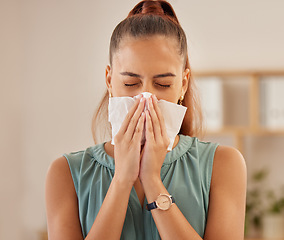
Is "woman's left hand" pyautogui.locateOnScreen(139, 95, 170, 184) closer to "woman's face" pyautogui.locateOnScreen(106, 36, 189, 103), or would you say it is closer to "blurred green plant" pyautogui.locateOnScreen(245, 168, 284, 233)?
"woman's face" pyautogui.locateOnScreen(106, 36, 189, 103)

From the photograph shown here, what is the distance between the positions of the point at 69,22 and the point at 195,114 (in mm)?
2237

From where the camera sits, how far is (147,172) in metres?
1.00

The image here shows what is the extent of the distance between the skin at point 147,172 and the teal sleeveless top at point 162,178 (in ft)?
0.08

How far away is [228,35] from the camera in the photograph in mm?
3207

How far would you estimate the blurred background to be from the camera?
10.1 ft

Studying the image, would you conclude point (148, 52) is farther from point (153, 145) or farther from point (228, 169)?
point (228, 169)

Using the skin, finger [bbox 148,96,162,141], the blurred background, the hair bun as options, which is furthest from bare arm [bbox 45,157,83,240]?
the blurred background

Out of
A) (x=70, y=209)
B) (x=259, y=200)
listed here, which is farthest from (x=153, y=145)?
(x=259, y=200)

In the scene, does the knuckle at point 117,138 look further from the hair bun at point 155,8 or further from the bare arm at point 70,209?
the hair bun at point 155,8

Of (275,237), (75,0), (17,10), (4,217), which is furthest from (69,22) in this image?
(275,237)

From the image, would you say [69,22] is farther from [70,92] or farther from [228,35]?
[228,35]

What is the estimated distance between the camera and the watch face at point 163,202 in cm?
97

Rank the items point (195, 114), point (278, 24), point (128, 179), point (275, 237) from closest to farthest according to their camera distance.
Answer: point (128, 179) → point (195, 114) → point (275, 237) → point (278, 24)

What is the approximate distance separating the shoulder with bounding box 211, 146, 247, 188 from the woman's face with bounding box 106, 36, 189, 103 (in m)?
0.19
